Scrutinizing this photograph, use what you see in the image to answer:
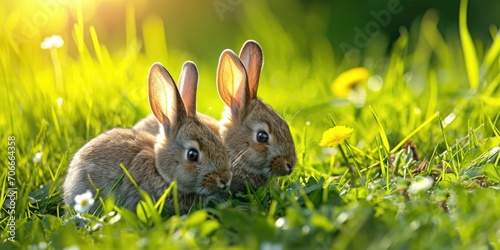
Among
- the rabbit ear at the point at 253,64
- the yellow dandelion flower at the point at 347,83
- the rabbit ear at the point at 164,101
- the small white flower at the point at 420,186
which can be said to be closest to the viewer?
the small white flower at the point at 420,186

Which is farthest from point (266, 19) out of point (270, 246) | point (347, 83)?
point (270, 246)

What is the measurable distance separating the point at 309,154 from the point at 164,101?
3.14 feet

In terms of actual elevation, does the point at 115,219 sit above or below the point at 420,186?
above

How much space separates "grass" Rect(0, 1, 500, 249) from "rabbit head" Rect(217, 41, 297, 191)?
0.17 m

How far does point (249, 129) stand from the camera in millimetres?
4453

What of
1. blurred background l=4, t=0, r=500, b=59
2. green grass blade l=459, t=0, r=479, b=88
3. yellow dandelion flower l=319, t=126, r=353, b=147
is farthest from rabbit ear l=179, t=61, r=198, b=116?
blurred background l=4, t=0, r=500, b=59

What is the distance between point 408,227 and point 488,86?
2.77m

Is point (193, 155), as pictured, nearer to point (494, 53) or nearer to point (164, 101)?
point (164, 101)

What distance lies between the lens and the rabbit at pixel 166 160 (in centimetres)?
399

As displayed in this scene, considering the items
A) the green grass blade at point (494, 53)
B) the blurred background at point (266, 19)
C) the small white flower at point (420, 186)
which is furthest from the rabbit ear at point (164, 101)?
the blurred background at point (266, 19)

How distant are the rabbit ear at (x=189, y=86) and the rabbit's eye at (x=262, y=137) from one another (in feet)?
1.27

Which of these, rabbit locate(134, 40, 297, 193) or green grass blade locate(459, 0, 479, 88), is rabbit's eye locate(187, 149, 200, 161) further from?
green grass blade locate(459, 0, 479, 88)

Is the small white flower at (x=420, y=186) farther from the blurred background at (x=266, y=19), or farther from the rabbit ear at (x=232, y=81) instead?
Answer: the blurred background at (x=266, y=19)

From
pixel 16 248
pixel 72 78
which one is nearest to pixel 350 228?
pixel 16 248
